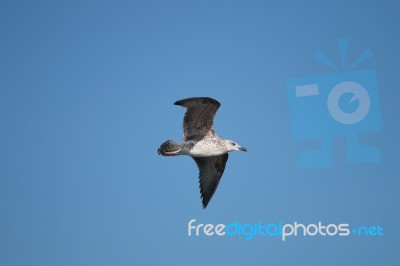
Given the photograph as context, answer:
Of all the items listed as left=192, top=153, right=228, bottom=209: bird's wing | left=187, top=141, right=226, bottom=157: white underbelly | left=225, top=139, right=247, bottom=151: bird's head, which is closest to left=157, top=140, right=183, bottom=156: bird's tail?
left=187, top=141, right=226, bottom=157: white underbelly

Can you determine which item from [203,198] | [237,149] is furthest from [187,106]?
[203,198]

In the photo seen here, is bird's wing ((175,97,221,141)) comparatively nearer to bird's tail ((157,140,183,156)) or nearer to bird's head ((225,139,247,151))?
bird's tail ((157,140,183,156))

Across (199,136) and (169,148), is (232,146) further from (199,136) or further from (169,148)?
(169,148)

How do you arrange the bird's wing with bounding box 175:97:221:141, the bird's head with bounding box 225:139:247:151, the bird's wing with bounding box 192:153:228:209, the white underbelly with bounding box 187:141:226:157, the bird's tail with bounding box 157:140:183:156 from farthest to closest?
the bird's wing with bounding box 192:153:228:209
the bird's head with bounding box 225:139:247:151
the white underbelly with bounding box 187:141:226:157
the bird's tail with bounding box 157:140:183:156
the bird's wing with bounding box 175:97:221:141

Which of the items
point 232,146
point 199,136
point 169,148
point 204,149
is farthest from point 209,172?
point 169,148

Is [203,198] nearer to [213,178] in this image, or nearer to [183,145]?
[213,178]

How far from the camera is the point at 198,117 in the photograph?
8.41 m

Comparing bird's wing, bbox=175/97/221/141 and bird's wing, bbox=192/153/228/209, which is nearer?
bird's wing, bbox=175/97/221/141

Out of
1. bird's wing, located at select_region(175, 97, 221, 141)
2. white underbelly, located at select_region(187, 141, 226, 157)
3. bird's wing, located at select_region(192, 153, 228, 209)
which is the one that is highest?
bird's wing, located at select_region(175, 97, 221, 141)

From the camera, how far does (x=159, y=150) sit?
8.36 m

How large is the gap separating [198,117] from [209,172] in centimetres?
142

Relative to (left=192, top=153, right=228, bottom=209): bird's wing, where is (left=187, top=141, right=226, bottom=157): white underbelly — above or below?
above

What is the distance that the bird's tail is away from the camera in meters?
8.36

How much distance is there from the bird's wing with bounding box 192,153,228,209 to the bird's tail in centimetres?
103
